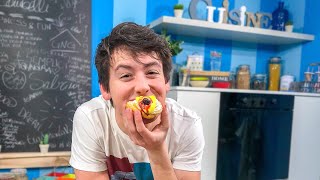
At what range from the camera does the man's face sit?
2.96ft

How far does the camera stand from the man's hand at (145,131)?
816mm

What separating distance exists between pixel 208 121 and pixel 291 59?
137 cm

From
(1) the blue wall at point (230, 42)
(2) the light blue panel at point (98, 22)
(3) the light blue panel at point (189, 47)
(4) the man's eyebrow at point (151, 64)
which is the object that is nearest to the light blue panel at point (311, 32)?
(1) the blue wall at point (230, 42)

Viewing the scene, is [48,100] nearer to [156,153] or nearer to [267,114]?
[156,153]

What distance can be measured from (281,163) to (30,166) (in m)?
2.14

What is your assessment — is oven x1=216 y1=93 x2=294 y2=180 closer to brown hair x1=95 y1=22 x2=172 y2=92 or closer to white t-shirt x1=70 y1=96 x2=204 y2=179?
white t-shirt x1=70 y1=96 x2=204 y2=179

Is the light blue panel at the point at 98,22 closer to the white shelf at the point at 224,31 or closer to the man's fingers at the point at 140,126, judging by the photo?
the white shelf at the point at 224,31

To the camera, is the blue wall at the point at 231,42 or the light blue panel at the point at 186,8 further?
the light blue panel at the point at 186,8

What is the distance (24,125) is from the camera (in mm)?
2086

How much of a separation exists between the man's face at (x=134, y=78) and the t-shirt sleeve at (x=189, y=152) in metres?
0.26

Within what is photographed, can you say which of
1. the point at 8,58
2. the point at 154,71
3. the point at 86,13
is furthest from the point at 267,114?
the point at 8,58

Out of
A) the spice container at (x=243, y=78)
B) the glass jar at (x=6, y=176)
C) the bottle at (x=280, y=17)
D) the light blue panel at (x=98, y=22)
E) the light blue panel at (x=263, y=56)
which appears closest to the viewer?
the glass jar at (x=6, y=176)

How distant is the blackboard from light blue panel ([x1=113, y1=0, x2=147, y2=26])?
0.24 metres

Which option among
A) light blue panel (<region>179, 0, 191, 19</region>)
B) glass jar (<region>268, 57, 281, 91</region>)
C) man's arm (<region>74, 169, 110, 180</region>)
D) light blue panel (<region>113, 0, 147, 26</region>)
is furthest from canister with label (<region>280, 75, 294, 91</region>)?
man's arm (<region>74, 169, 110, 180</region>)
